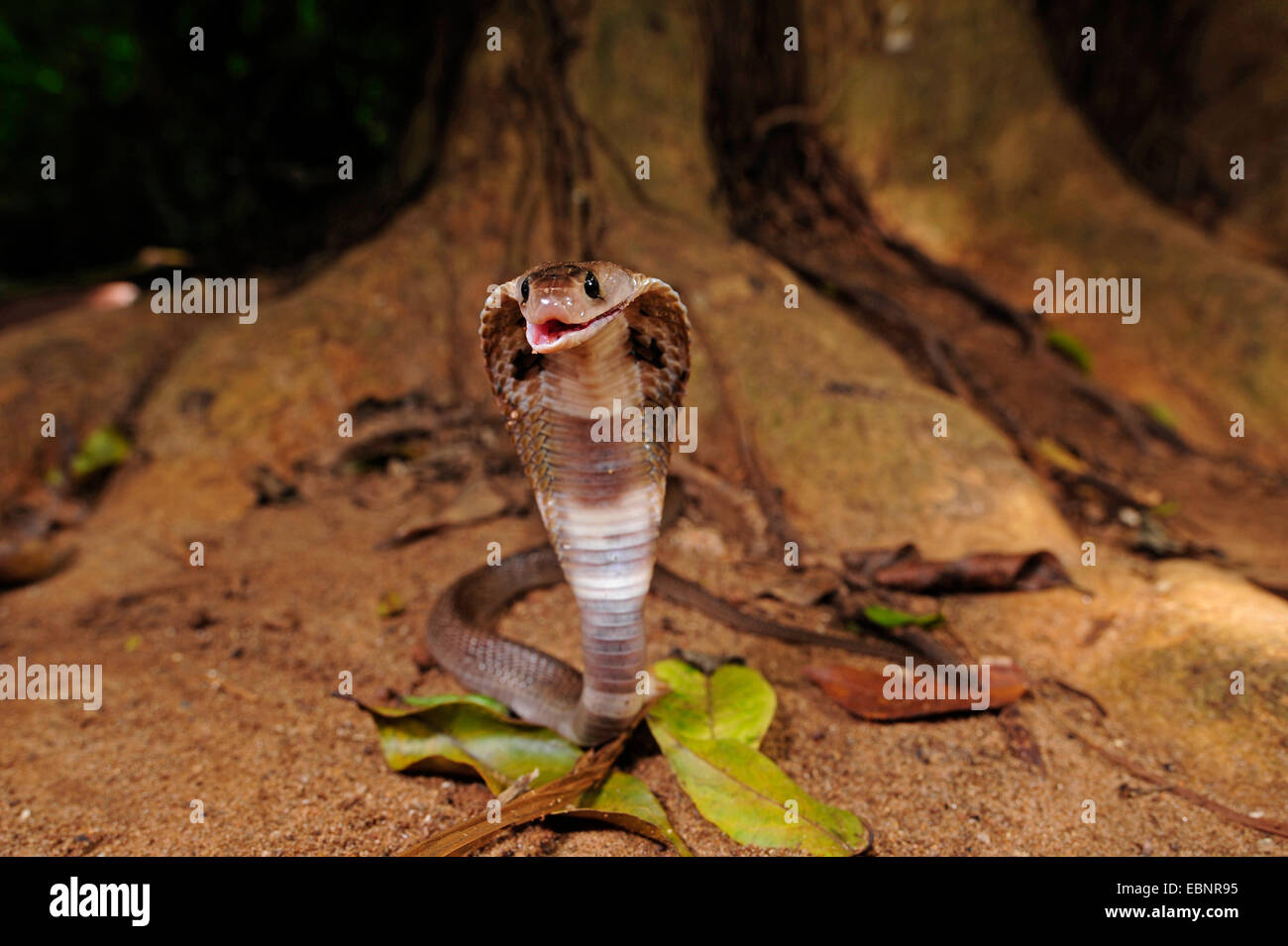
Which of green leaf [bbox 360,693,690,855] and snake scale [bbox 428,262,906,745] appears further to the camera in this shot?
green leaf [bbox 360,693,690,855]

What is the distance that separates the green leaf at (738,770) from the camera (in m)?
2.06

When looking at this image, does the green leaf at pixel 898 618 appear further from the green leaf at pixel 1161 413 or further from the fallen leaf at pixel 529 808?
the green leaf at pixel 1161 413

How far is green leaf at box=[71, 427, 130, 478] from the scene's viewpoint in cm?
450

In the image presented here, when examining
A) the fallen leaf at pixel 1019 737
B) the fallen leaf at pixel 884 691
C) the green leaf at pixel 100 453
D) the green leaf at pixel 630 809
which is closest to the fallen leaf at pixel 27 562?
the green leaf at pixel 100 453

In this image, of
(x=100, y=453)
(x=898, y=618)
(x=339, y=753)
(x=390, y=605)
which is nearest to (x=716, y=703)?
(x=898, y=618)

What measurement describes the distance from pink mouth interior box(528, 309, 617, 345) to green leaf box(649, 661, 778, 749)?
4.00ft

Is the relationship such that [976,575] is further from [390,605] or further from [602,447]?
[390,605]

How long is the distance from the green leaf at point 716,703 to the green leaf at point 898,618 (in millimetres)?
622

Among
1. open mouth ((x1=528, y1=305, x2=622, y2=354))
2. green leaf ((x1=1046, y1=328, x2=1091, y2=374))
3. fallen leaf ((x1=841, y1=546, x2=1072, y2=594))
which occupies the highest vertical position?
open mouth ((x1=528, y1=305, x2=622, y2=354))

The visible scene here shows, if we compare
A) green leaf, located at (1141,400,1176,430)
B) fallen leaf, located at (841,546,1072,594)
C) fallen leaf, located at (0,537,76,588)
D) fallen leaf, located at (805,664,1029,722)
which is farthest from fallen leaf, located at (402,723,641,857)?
green leaf, located at (1141,400,1176,430)

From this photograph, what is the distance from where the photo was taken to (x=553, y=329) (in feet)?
5.95

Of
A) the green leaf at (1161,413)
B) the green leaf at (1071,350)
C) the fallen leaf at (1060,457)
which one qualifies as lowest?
the fallen leaf at (1060,457)

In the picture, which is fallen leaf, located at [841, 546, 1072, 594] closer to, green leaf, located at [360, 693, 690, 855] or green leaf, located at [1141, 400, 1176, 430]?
green leaf, located at [360, 693, 690, 855]
